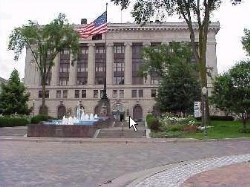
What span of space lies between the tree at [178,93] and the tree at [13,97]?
19631 mm

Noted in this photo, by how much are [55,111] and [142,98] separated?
20.0 m

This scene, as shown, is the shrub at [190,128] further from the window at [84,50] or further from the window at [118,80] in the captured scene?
the window at [84,50]

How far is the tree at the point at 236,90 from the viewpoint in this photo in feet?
93.9

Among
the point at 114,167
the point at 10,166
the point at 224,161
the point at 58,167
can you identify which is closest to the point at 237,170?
the point at 224,161

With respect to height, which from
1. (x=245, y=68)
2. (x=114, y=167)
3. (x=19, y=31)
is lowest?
(x=114, y=167)

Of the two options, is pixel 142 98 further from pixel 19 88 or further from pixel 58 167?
pixel 58 167

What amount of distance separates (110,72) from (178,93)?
51999 mm

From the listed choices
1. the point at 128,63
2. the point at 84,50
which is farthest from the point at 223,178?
the point at 84,50

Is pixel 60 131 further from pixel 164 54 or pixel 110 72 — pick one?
pixel 110 72

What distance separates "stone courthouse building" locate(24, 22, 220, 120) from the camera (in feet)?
305

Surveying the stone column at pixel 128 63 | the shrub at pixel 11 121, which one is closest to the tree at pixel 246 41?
the shrub at pixel 11 121

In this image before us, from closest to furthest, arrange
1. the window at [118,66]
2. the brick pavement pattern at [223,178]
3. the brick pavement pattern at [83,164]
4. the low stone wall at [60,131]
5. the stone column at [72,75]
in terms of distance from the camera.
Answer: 1. the brick pavement pattern at [223,178]
2. the brick pavement pattern at [83,164]
3. the low stone wall at [60,131]
4. the stone column at [72,75]
5. the window at [118,66]

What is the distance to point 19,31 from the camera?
54.9 meters

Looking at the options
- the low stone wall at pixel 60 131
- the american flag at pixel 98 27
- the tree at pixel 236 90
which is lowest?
the low stone wall at pixel 60 131
